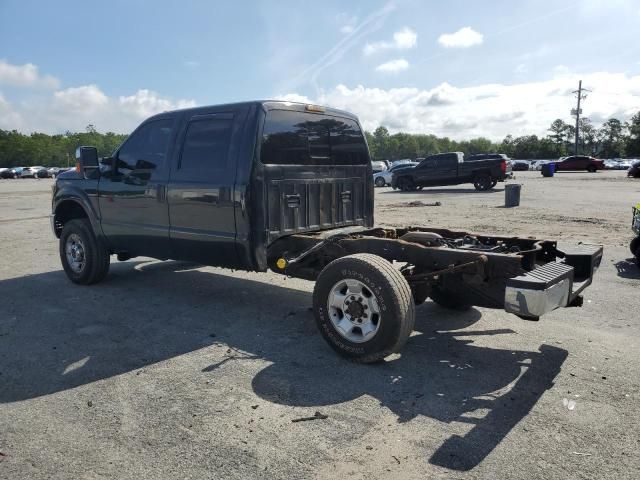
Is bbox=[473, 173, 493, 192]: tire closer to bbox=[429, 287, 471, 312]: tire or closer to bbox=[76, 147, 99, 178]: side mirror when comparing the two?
bbox=[429, 287, 471, 312]: tire

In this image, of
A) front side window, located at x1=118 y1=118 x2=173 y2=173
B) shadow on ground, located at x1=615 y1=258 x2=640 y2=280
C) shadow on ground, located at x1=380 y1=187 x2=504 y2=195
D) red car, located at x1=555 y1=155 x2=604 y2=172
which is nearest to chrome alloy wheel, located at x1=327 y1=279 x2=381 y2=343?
front side window, located at x1=118 y1=118 x2=173 y2=173

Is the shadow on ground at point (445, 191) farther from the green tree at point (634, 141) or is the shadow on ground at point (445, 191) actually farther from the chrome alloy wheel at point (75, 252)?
the green tree at point (634, 141)

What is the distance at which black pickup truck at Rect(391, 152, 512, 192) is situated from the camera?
24.9 meters

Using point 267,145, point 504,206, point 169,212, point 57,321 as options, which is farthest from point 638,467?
point 504,206

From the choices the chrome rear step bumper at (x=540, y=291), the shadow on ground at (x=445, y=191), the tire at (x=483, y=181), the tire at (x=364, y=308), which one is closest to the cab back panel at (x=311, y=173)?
the tire at (x=364, y=308)

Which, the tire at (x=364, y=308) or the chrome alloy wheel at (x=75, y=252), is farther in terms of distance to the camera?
the chrome alloy wheel at (x=75, y=252)

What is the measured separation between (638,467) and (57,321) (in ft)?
17.1

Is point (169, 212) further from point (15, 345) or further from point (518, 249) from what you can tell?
point (518, 249)

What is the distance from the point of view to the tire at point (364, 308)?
3945mm

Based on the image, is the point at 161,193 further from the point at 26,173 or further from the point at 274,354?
the point at 26,173

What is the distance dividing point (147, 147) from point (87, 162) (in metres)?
1.12

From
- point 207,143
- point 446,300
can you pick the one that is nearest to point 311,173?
point 207,143

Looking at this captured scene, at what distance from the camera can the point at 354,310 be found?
4.20 metres

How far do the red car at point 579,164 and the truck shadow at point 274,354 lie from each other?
2036 inches
